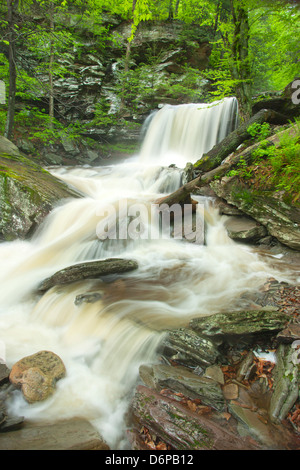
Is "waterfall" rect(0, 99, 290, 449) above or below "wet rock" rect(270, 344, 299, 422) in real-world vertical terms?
below

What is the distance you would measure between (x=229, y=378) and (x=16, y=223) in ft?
19.0

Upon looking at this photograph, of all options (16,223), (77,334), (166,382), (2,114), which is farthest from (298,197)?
(2,114)

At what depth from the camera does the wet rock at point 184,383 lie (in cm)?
256

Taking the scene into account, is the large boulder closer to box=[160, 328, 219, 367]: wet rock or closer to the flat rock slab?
box=[160, 328, 219, 367]: wet rock

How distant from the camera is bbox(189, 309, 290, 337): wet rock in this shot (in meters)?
3.07

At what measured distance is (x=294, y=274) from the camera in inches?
184

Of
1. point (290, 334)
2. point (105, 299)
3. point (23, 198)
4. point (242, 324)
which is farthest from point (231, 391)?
point (23, 198)

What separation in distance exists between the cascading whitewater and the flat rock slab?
414 inches

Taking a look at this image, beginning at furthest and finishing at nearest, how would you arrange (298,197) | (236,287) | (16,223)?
(16,223) < (298,197) < (236,287)

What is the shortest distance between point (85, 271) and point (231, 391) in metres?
3.17

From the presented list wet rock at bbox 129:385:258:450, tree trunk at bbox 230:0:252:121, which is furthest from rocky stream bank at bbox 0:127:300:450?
tree trunk at bbox 230:0:252:121

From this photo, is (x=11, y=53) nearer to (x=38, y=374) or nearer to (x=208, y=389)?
(x=38, y=374)

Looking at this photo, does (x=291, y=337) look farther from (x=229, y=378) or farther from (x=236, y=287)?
(x=236, y=287)

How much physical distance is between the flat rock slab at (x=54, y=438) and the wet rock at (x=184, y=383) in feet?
2.47
